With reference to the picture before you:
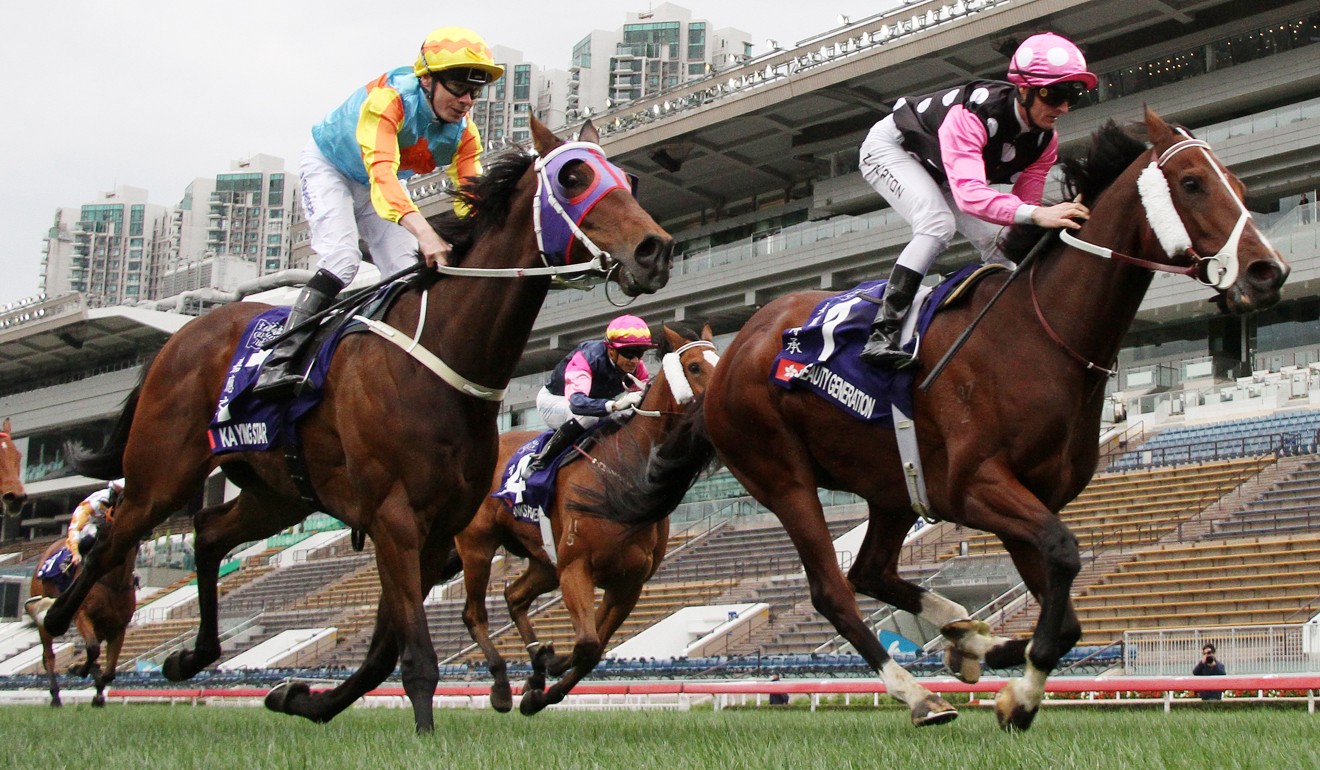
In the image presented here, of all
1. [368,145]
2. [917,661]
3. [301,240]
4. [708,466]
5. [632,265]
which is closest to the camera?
[632,265]

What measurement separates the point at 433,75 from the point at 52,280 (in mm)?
137561

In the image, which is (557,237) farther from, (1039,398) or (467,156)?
(1039,398)

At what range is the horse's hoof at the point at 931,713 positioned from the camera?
5410 mm

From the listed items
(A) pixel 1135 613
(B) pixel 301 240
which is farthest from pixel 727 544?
(B) pixel 301 240

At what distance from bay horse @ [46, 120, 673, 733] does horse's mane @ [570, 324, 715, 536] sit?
189 centimetres

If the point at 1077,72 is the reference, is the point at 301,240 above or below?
above

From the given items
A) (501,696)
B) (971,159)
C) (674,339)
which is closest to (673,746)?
(971,159)

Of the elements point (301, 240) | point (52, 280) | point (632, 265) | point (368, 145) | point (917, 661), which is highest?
point (52, 280)

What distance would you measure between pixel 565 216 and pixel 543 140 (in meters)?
0.44

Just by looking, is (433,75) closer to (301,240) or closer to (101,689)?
(101,689)

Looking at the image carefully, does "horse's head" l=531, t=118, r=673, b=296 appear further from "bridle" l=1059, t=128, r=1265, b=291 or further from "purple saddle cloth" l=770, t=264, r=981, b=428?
"bridle" l=1059, t=128, r=1265, b=291

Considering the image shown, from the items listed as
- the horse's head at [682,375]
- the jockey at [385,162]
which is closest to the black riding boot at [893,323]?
the jockey at [385,162]

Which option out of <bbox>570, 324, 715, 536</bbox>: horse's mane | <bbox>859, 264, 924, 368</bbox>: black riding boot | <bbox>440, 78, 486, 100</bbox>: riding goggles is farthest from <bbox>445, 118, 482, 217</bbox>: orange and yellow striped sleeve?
<bbox>859, 264, 924, 368</bbox>: black riding boot

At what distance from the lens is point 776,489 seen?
6.68m
